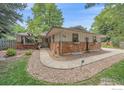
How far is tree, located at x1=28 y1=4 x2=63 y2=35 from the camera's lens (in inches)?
105

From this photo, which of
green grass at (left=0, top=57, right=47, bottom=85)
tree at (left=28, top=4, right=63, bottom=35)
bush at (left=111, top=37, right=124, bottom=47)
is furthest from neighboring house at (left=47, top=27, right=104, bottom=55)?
green grass at (left=0, top=57, right=47, bottom=85)

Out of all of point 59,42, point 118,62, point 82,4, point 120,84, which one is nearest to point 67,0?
point 82,4

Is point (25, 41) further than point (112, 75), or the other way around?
point (25, 41)

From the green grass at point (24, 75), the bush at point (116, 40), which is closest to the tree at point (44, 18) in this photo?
the green grass at point (24, 75)

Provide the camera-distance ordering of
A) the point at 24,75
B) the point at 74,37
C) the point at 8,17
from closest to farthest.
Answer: the point at 24,75 < the point at 74,37 < the point at 8,17

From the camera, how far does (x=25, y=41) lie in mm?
2734

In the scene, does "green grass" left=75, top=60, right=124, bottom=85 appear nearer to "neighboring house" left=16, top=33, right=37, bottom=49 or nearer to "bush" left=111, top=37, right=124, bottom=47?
"bush" left=111, top=37, right=124, bottom=47

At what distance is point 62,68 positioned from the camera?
260 cm

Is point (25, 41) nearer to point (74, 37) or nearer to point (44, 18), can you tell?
point (44, 18)

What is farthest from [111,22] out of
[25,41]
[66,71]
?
[25,41]

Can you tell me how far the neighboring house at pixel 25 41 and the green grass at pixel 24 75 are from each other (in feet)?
0.68

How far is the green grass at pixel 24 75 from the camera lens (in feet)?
8.20

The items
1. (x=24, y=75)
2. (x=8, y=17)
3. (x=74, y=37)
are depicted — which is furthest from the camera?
(x=8, y=17)

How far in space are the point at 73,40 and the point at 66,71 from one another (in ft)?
1.69
